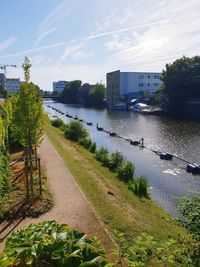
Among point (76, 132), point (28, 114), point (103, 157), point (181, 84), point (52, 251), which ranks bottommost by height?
point (103, 157)

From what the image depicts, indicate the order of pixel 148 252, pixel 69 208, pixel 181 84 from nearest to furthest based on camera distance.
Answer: pixel 148 252 < pixel 69 208 < pixel 181 84

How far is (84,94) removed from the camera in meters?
179

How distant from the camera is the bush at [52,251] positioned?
15.4 feet

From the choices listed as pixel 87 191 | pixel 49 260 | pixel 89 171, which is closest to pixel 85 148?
pixel 89 171

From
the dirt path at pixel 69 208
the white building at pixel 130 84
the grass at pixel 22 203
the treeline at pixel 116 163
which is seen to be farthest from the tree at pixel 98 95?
the grass at pixel 22 203

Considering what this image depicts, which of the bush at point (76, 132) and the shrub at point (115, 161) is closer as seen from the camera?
the shrub at point (115, 161)

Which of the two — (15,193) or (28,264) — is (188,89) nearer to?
(15,193)

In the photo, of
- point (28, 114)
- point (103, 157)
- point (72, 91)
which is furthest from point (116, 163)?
point (72, 91)

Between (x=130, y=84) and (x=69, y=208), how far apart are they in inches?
5388

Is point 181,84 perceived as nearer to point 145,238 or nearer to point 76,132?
point 76,132

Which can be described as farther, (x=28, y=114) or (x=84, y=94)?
(x=84, y=94)

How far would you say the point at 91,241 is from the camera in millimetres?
5355

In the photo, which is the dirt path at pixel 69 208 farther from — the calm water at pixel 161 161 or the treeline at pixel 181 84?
the treeline at pixel 181 84

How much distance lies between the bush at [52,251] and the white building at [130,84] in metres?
138
